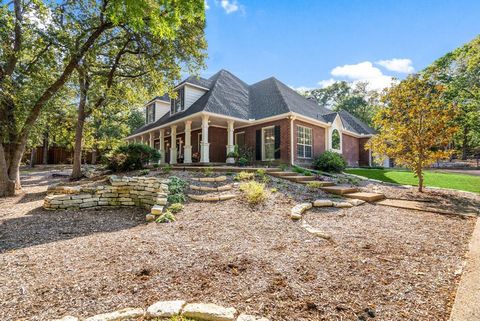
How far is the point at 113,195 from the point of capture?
5848 millimetres

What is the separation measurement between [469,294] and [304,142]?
10873 millimetres

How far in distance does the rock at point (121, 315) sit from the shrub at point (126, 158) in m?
8.35

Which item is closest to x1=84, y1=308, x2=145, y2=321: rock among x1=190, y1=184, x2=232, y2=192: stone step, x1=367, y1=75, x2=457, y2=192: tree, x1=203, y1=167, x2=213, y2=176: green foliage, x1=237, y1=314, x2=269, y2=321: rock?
x1=237, y1=314, x2=269, y2=321: rock

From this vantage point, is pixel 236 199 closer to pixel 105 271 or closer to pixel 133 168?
pixel 105 271

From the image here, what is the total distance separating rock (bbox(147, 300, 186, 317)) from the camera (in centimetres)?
182

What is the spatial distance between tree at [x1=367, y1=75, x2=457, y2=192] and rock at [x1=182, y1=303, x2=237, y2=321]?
24.8ft

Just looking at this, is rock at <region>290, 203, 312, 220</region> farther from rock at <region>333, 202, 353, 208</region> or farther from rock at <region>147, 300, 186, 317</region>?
rock at <region>147, 300, 186, 317</region>

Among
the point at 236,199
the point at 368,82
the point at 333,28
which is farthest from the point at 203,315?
the point at 368,82

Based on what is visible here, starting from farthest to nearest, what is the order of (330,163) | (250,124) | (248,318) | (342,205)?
(250,124) < (330,163) < (342,205) < (248,318)

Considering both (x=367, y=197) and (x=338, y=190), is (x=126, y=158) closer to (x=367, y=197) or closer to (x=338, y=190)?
(x=338, y=190)

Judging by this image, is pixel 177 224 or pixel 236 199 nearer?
pixel 177 224

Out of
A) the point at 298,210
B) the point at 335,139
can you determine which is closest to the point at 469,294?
the point at 298,210

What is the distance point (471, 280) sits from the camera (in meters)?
2.21

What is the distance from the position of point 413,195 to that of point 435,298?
5.76 meters
